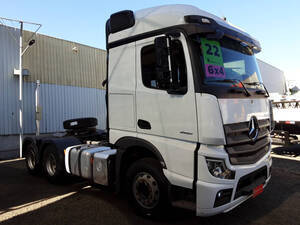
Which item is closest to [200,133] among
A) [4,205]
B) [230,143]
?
[230,143]

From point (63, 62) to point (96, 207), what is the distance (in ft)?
37.4

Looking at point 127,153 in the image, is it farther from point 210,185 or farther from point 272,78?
point 272,78

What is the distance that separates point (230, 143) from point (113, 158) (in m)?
2.01

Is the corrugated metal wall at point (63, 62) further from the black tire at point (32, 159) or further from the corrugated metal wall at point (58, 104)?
the black tire at point (32, 159)

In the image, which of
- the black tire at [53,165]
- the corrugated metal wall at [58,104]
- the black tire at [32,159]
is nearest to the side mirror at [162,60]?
the black tire at [53,165]

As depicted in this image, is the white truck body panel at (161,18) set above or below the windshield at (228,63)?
above

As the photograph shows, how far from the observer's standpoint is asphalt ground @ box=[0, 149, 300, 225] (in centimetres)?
358

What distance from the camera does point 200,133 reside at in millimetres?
2922

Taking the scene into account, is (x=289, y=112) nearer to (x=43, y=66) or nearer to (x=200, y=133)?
(x=200, y=133)

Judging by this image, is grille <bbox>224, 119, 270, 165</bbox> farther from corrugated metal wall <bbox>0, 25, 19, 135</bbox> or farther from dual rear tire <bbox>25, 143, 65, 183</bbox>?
corrugated metal wall <bbox>0, 25, 19, 135</bbox>

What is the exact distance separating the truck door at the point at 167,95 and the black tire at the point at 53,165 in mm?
2692

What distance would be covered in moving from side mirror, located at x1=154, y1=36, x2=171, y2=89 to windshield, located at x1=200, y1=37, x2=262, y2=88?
0.48 metres

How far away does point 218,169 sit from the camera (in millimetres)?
2832

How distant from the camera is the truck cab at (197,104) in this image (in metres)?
2.86
